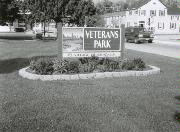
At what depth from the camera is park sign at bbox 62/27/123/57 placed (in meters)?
10.8

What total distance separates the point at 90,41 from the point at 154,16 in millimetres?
58335

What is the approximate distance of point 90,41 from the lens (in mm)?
11023

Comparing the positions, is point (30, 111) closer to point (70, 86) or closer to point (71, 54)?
point (70, 86)

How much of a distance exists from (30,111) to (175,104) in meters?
3.24

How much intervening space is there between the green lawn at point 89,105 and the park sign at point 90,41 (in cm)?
191

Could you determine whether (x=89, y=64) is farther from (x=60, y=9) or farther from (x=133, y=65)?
(x=60, y=9)

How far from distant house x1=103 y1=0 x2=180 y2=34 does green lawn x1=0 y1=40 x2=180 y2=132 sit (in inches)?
2255

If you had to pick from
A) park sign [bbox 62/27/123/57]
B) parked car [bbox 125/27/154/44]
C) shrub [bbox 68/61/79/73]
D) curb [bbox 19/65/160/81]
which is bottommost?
curb [bbox 19/65/160/81]

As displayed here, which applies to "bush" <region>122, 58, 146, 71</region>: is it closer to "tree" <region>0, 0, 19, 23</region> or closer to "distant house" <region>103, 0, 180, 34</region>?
"tree" <region>0, 0, 19, 23</region>

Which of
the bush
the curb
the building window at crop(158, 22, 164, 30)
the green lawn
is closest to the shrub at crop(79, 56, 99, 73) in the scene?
the curb

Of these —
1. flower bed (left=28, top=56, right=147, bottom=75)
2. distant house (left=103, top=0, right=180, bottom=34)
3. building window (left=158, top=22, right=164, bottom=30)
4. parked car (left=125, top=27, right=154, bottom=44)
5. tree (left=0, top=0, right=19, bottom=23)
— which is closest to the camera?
flower bed (left=28, top=56, right=147, bottom=75)

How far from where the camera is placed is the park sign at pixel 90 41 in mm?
10828

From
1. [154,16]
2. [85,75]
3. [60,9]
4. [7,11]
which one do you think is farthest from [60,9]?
[154,16]

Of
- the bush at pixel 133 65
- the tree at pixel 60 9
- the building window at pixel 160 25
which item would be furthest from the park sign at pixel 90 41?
the building window at pixel 160 25
